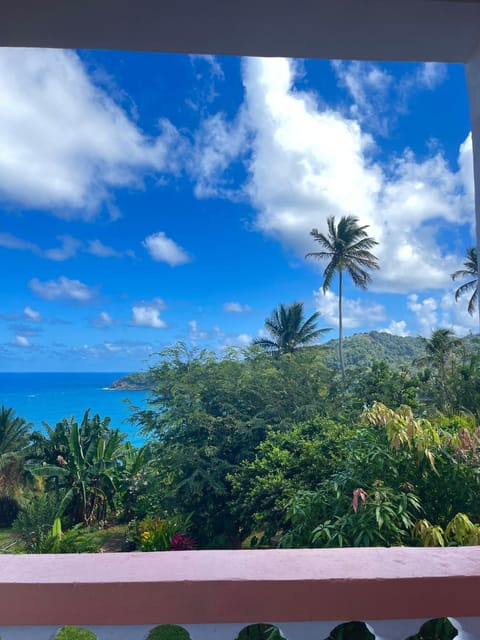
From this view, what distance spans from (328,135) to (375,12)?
246 centimetres

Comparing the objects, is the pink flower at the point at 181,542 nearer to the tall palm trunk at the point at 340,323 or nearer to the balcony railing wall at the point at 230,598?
Result: the tall palm trunk at the point at 340,323

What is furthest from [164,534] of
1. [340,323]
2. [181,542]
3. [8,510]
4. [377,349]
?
[340,323]

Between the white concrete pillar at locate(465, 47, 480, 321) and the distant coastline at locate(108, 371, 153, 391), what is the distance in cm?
276

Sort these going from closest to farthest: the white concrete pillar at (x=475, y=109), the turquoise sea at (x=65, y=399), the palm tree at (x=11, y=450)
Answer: the white concrete pillar at (x=475, y=109) < the palm tree at (x=11, y=450) < the turquoise sea at (x=65, y=399)

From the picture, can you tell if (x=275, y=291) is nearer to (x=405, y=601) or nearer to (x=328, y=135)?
(x=328, y=135)

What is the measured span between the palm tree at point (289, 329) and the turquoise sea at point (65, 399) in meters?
1.17

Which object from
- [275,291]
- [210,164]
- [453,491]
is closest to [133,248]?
[210,164]

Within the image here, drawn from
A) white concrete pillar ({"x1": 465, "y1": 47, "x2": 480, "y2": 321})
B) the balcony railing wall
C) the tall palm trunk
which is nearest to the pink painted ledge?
the balcony railing wall

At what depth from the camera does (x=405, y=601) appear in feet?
1.67

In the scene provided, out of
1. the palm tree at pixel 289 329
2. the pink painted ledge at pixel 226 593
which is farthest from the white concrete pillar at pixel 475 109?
the palm tree at pixel 289 329

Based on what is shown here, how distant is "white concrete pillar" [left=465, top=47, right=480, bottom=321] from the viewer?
2.37ft

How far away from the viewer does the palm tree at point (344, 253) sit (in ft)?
11.1

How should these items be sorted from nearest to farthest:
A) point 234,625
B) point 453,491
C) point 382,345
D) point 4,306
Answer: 1. point 234,625
2. point 453,491
3. point 382,345
4. point 4,306

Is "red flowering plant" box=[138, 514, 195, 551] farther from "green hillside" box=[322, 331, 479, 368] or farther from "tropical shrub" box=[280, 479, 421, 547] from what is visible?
"green hillside" box=[322, 331, 479, 368]
